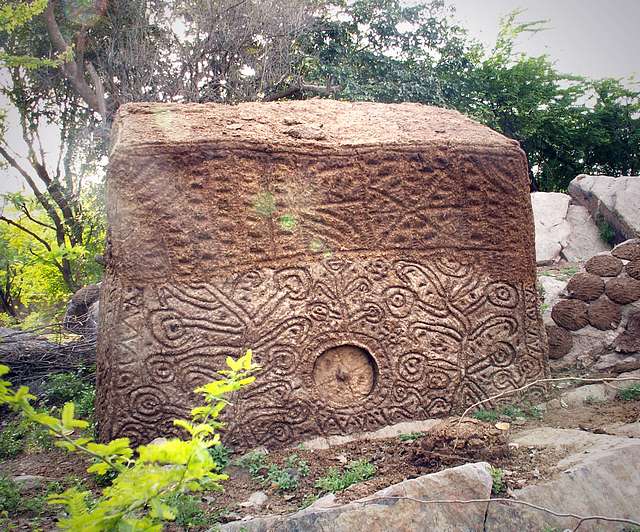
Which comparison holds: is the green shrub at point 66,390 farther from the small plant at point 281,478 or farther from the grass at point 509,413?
the grass at point 509,413

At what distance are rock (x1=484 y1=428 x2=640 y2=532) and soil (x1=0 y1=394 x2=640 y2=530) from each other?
8cm

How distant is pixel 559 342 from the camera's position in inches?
179

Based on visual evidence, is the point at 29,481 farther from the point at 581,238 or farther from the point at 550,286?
the point at 581,238

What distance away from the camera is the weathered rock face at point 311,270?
337 cm

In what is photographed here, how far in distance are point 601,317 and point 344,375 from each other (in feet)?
7.05

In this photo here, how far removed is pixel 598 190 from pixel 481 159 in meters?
7.39

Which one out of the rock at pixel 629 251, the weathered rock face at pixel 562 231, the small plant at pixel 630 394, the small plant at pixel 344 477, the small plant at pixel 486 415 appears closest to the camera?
the small plant at pixel 344 477

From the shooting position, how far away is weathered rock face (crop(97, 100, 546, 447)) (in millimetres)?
3369

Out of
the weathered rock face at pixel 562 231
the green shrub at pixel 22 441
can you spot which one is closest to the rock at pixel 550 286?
the weathered rock face at pixel 562 231

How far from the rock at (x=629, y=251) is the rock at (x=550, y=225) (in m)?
4.93

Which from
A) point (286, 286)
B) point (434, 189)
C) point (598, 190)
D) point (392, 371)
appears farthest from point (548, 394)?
point (598, 190)

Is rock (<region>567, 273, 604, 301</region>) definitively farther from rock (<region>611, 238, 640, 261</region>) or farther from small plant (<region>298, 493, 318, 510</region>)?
small plant (<region>298, 493, 318, 510</region>)

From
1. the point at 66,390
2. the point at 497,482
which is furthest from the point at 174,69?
the point at 497,482

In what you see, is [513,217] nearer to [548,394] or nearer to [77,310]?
[548,394]
